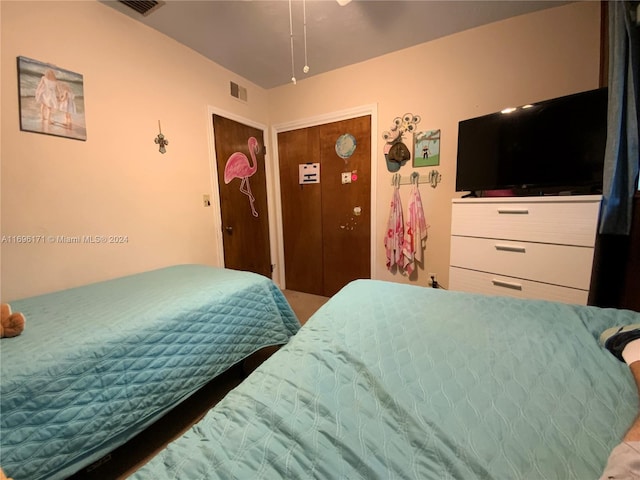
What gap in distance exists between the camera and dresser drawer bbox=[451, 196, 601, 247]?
1407 mm

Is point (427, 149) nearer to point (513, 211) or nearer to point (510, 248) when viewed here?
point (513, 211)

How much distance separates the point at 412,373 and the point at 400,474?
0.85 feet

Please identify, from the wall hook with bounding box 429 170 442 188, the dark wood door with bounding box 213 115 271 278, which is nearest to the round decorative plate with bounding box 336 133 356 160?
the wall hook with bounding box 429 170 442 188

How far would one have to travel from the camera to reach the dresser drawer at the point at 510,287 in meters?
1.48

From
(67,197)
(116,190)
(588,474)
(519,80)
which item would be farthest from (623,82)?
(67,197)

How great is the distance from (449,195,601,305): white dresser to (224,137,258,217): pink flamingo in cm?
208

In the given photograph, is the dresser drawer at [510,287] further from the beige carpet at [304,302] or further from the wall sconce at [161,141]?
the wall sconce at [161,141]

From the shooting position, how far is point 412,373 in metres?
0.67

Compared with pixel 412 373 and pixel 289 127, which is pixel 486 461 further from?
pixel 289 127

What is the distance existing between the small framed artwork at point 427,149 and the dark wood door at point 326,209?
18.4 inches

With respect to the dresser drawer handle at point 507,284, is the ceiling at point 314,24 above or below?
above

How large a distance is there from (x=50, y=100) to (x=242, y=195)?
1524 mm

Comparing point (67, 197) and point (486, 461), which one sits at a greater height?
point (67, 197)

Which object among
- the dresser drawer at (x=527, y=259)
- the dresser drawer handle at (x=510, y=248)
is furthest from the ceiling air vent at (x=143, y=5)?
the dresser drawer handle at (x=510, y=248)
